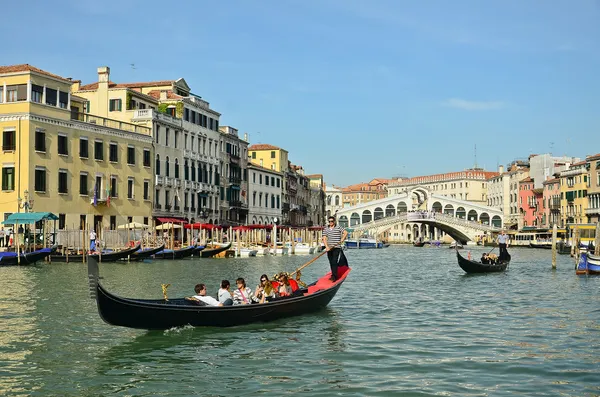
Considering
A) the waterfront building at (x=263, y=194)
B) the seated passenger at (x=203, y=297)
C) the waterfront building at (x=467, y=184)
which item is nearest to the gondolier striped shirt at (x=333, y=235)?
the seated passenger at (x=203, y=297)

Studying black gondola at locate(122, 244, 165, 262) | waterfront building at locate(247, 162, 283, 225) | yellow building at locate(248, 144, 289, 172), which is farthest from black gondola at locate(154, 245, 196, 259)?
yellow building at locate(248, 144, 289, 172)

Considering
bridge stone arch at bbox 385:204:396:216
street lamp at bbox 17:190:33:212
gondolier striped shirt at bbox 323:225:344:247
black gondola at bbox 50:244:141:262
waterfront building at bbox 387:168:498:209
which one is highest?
waterfront building at bbox 387:168:498:209

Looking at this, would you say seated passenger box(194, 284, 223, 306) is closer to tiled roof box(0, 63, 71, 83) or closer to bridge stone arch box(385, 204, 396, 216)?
tiled roof box(0, 63, 71, 83)

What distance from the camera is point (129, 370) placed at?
7438mm

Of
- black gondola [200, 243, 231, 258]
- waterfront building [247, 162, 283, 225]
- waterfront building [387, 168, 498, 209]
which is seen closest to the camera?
black gondola [200, 243, 231, 258]

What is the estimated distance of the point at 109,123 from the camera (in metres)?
30.6

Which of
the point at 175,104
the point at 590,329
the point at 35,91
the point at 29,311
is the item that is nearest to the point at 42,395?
the point at 29,311

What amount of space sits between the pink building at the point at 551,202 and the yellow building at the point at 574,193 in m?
1.04

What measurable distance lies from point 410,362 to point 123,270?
14743mm

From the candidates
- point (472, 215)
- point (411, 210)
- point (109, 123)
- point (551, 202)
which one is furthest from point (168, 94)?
point (472, 215)

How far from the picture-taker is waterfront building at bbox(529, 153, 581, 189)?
198ft

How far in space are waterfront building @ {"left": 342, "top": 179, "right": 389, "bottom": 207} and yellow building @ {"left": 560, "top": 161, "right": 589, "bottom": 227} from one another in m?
48.1

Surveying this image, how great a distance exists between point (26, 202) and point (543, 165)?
45931 millimetres

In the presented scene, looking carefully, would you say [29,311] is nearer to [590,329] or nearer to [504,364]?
[504,364]
